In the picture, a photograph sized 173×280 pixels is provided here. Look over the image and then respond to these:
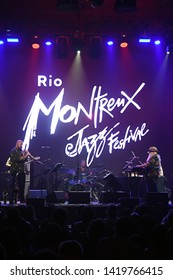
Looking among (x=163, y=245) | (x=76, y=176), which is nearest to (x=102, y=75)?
(x=76, y=176)

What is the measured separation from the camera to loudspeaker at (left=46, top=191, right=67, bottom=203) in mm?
13469

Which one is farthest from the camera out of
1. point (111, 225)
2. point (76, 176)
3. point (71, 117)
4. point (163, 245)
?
point (71, 117)

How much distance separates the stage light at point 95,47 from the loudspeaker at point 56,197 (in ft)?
19.0

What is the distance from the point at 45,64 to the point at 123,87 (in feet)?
11.3

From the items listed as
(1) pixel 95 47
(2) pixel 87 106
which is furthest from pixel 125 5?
(2) pixel 87 106

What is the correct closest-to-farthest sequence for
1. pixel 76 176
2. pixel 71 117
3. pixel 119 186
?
pixel 119 186
pixel 76 176
pixel 71 117

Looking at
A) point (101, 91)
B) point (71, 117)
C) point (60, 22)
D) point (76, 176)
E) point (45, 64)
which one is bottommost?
point (76, 176)

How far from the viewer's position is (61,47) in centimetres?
1709

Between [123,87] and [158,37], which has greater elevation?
[158,37]

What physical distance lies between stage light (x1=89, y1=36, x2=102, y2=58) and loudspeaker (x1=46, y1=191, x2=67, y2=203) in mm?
5790

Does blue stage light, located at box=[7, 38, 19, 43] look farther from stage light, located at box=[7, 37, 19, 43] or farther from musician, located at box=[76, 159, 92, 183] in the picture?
musician, located at box=[76, 159, 92, 183]

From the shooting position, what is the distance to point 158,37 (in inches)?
667

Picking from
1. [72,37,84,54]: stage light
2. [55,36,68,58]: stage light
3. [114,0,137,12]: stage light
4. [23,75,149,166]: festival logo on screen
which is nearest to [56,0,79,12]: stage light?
[114,0,137,12]: stage light

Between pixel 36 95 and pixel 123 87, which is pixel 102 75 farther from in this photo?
pixel 36 95
